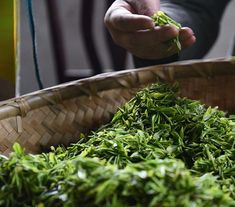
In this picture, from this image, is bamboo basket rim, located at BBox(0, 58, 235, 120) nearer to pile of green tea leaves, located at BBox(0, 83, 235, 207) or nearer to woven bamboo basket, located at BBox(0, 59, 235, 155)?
woven bamboo basket, located at BBox(0, 59, 235, 155)

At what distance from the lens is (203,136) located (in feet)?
2.90

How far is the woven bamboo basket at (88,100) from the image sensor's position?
102cm

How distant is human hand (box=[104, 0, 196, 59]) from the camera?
1020mm

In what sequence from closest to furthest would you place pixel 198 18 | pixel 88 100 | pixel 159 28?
pixel 159 28
pixel 88 100
pixel 198 18

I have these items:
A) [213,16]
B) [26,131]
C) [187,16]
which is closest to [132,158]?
[26,131]

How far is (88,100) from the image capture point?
3.74 ft

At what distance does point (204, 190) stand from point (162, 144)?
0.30 m

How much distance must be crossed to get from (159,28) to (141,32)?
0.07 meters

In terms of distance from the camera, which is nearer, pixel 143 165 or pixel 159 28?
pixel 143 165

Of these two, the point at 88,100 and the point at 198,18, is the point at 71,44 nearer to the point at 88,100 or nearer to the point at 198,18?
the point at 198,18

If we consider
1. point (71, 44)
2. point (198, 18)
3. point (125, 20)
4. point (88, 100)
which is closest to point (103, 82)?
point (88, 100)

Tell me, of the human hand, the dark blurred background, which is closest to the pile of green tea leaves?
the human hand

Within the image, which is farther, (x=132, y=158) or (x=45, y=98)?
(x=45, y=98)

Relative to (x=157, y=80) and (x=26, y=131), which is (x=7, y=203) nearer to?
(x=26, y=131)
